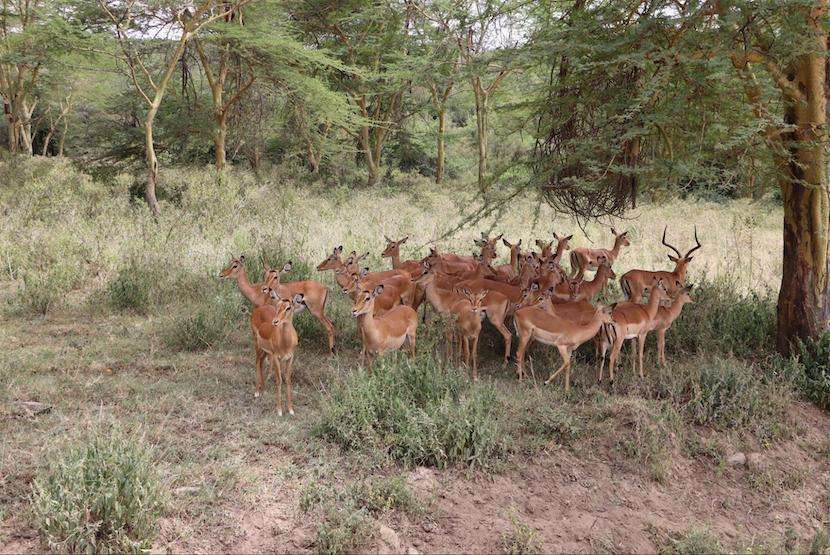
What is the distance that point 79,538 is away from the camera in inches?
141

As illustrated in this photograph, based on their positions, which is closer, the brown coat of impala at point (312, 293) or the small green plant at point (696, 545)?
the small green plant at point (696, 545)

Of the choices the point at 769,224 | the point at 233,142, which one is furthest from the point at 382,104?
the point at 769,224

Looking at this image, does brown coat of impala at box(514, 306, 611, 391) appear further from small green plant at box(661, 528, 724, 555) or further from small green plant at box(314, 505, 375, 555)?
small green plant at box(314, 505, 375, 555)

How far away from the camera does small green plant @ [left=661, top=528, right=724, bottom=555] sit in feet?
13.1

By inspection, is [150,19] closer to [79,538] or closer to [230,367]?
[230,367]

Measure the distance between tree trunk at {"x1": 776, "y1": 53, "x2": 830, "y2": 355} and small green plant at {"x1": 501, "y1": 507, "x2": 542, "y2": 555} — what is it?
159 inches

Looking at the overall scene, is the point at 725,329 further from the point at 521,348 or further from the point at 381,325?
the point at 381,325

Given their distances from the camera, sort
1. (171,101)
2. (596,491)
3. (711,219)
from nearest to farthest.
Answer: (596,491) → (711,219) → (171,101)

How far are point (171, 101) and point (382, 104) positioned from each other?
27.7ft

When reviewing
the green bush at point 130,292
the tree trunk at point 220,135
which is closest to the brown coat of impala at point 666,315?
the green bush at point 130,292

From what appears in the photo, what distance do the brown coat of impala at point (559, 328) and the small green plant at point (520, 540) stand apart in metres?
2.09

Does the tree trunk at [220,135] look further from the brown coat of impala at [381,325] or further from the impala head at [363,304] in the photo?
the impala head at [363,304]

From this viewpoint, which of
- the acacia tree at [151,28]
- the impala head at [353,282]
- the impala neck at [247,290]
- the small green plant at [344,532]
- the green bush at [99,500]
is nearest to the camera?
the green bush at [99,500]

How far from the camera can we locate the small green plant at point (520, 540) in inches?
153
